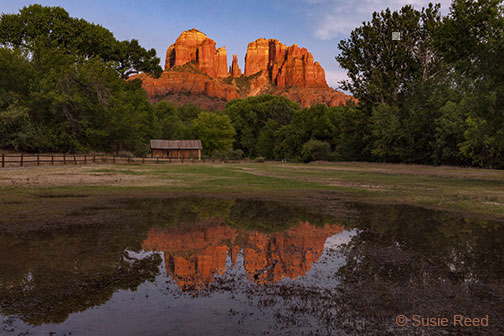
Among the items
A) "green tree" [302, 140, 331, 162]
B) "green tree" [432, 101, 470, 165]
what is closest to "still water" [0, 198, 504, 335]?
"green tree" [432, 101, 470, 165]

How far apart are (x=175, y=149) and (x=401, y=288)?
7798cm

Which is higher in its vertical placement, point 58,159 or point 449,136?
point 449,136

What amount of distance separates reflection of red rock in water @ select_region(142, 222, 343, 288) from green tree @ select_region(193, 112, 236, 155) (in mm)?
86974

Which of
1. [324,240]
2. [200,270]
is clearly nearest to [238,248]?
[200,270]

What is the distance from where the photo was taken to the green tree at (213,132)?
319 feet

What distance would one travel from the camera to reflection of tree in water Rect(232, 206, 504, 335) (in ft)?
16.1

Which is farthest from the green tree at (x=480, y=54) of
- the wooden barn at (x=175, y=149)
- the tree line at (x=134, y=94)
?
the wooden barn at (x=175, y=149)

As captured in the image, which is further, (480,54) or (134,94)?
(134,94)

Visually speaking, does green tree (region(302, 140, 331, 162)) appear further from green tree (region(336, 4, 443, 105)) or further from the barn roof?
the barn roof

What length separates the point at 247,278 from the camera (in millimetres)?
6656

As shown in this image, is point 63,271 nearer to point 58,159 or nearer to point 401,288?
point 401,288

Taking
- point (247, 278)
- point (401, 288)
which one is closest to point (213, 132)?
point (247, 278)

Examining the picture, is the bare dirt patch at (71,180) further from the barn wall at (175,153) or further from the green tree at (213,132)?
the green tree at (213,132)

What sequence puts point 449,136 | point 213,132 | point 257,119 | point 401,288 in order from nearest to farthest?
1. point 401,288
2. point 449,136
3. point 213,132
4. point 257,119
